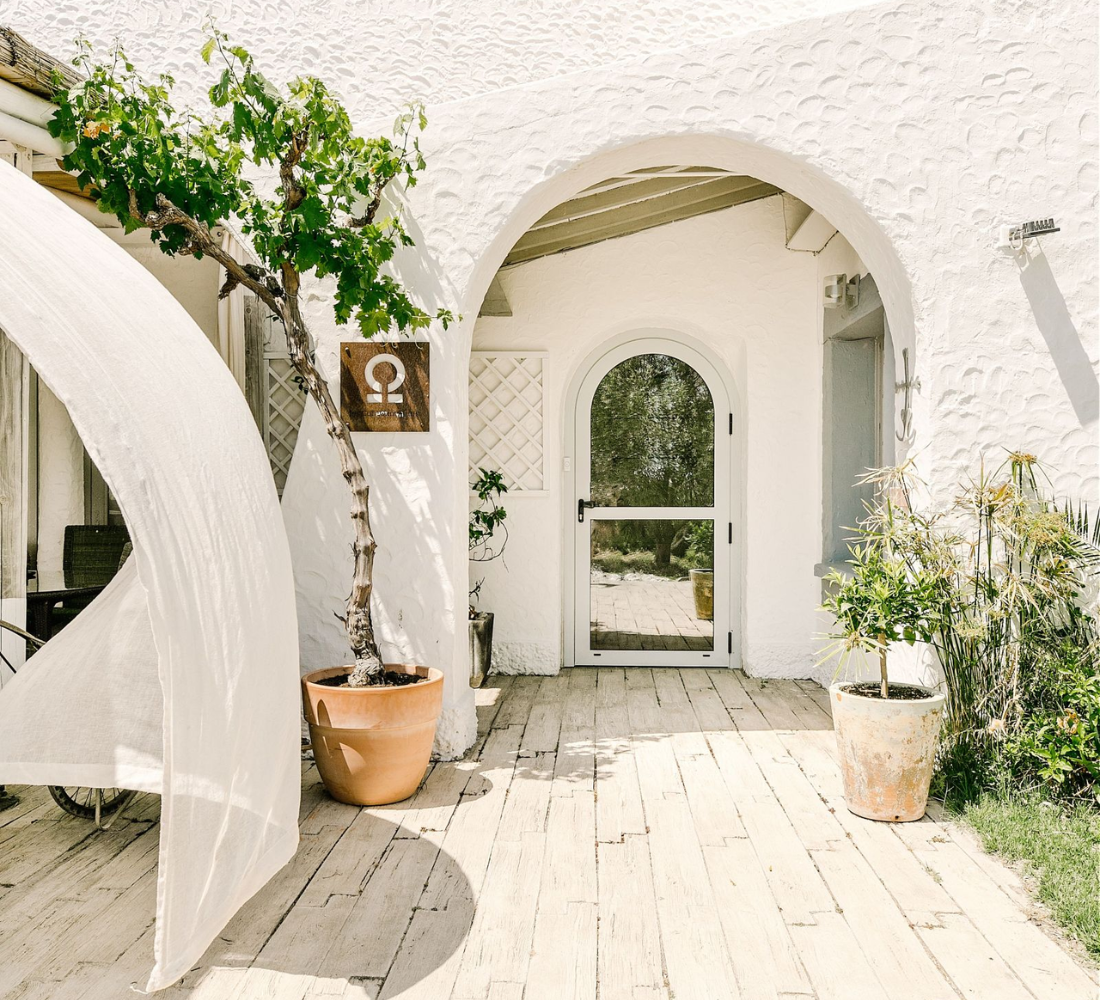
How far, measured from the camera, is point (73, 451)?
547 centimetres

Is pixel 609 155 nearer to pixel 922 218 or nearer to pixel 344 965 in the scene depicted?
pixel 922 218

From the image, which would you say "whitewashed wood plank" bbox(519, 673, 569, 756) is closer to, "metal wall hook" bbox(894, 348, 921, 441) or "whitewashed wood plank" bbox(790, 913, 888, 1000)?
"whitewashed wood plank" bbox(790, 913, 888, 1000)

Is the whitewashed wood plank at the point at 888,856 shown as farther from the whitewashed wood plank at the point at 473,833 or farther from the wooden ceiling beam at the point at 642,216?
the wooden ceiling beam at the point at 642,216

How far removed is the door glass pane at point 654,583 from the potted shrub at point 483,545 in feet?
2.17

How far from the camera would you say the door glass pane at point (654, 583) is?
5617 millimetres

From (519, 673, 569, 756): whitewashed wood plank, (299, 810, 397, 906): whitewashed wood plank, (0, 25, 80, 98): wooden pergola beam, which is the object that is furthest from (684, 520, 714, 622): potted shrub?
(0, 25, 80, 98): wooden pergola beam

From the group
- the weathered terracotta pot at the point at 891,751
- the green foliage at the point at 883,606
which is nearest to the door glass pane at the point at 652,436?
the green foliage at the point at 883,606

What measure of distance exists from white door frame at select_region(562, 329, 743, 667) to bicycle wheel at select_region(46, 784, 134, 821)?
3033 millimetres

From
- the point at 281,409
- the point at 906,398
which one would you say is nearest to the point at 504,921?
the point at 906,398

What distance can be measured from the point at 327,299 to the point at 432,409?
0.66 meters

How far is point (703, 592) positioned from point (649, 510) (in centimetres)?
61

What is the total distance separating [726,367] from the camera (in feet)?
18.3

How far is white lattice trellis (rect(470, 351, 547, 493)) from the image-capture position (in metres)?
5.49

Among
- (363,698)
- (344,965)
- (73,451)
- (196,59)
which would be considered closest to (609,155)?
(196,59)
